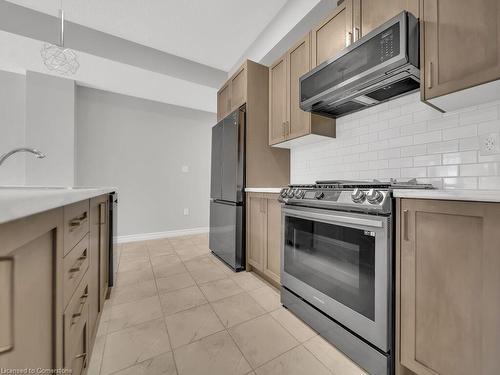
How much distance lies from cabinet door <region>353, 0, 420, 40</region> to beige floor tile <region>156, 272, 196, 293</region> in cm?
246

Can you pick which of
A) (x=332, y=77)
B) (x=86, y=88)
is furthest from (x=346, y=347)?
(x=86, y=88)

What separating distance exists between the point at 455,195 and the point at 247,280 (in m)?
1.82

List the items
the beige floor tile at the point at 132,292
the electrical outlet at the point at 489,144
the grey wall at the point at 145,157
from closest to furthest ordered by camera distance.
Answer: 1. the electrical outlet at the point at 489,144
2. the beige floor tile at the point at 132,292
3. the grey wall at the point at 145,157

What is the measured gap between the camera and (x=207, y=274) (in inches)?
93.2

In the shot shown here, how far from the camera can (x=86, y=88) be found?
341cm

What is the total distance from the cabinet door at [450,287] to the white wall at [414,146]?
24.7 inches

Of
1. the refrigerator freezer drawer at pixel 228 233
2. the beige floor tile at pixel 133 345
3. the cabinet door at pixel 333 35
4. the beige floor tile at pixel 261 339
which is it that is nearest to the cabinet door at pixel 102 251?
the beige floor tile at pixel 133 345

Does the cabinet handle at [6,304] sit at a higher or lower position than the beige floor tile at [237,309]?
higher

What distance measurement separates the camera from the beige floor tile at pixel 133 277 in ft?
7.11

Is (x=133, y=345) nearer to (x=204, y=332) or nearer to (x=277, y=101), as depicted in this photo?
(x=204, y=332)

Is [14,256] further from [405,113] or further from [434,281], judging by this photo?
[405,113]

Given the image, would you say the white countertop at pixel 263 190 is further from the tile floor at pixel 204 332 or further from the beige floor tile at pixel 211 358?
the beige floor tile at pixel 211 358

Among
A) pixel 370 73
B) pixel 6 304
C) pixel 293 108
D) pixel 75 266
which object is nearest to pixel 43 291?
pixel 6 304

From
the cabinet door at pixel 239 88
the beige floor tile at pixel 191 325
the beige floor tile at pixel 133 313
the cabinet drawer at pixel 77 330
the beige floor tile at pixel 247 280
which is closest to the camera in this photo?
the cabinet drawer at pixel 77 330
